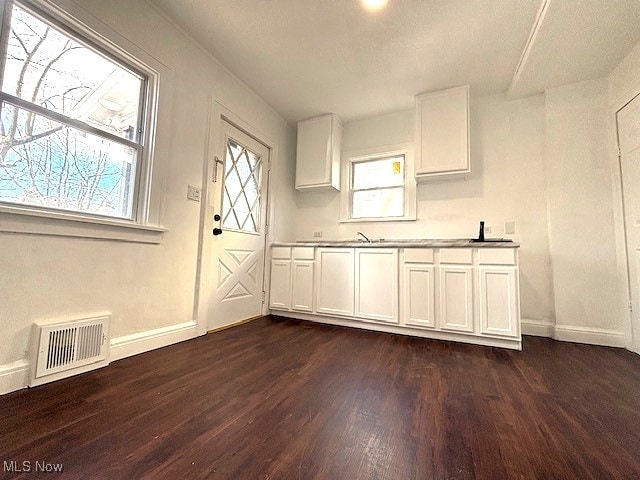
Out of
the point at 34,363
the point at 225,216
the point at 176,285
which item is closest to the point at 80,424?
the point at 34,363

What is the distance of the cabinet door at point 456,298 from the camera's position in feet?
7.59

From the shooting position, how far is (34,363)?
1.37 metres

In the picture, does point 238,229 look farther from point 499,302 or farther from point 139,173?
point 499,302

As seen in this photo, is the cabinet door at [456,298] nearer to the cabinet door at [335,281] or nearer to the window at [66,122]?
the cabinet door at [335,281]

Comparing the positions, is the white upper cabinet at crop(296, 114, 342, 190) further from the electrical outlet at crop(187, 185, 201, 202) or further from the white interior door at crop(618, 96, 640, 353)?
the white interior door at crop(618, 96, 640, 353)

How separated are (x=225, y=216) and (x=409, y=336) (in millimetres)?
2186

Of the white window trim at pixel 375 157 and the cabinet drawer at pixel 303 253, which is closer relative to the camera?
the cabinet drawer at pixel 303 253

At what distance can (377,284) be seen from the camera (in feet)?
8.84

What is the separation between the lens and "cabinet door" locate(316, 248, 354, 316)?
284 centimetres

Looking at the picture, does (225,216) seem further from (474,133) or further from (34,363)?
(474,133)

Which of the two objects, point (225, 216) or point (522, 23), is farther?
point (225, 216)

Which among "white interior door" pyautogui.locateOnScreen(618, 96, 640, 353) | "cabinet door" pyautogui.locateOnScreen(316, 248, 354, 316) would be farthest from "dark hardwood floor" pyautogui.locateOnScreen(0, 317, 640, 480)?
"cabinet door" pyautogui.locateOnScreen(316, 248, 354, 316)

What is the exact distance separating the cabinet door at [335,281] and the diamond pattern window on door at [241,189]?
92cm

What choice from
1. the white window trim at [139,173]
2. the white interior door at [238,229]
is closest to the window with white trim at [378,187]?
the white interior door at [238,229]
